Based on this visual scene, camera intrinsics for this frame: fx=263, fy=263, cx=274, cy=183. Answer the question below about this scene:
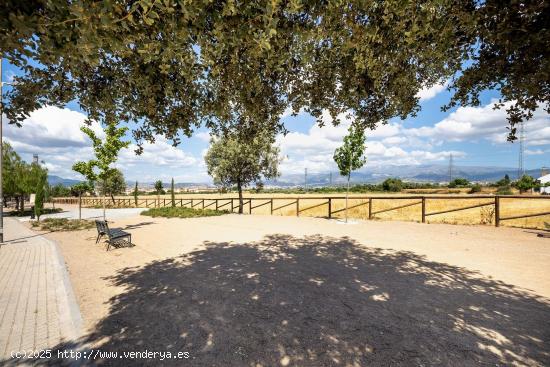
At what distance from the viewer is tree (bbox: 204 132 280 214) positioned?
23469mm

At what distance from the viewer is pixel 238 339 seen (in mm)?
3766

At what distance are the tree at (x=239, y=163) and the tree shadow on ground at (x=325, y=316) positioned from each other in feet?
55.9

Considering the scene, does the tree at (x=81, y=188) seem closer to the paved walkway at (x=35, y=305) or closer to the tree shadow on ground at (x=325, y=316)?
the paved walkway at (x=35, y=305)

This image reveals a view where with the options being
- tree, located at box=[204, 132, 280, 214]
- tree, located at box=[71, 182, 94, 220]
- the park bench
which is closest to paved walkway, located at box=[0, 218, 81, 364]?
the park bench

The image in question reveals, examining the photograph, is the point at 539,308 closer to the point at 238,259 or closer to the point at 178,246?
the point at 238,259

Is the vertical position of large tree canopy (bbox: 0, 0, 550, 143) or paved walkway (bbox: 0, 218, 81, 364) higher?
large tree canopy (bbox: 0, 0, 550, 143)

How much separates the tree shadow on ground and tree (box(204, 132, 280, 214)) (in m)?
17.0

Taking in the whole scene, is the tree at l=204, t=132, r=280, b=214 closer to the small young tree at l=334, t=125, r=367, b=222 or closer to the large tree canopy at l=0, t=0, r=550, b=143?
the small young tree at l=334, t=125, r=367, b=222

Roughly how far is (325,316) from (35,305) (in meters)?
5.48

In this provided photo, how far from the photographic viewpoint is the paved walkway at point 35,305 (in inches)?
154

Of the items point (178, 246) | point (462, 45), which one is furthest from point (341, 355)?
point (178, 246)

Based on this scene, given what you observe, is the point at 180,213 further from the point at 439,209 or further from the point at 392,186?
the point at 392,186

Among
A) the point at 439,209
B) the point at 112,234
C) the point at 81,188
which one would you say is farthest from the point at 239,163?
the point at 439,209

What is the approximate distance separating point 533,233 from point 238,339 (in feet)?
40.4
